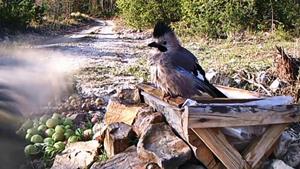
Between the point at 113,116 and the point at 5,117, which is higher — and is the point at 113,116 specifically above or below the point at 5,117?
above

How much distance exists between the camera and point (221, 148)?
3.10 meters

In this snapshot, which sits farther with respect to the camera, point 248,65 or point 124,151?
point 248,65

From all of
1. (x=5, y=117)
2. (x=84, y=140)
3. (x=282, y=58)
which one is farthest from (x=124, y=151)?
(x=282, y=58)

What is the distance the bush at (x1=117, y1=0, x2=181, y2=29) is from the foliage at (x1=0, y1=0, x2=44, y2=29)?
2.87 m

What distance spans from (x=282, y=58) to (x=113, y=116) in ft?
8.34

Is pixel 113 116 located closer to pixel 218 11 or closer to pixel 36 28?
pixel 218 11

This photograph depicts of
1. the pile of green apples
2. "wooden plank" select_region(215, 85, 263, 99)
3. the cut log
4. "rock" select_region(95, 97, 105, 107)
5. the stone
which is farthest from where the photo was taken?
the cut log

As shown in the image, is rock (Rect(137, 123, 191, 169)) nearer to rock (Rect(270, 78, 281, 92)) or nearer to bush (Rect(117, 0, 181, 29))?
rock (Rect(270, 78, 281, 92))

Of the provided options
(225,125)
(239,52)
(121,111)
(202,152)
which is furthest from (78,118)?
(239,52)

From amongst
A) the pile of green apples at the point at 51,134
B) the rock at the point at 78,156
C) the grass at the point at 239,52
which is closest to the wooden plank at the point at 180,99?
the rock at the point at 78,156

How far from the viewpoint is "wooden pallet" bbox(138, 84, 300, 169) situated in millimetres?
3000

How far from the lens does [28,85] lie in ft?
21.4

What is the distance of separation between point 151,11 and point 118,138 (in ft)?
37.3

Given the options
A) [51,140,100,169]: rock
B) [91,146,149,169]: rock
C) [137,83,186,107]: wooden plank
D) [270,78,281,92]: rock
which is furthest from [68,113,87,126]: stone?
[270,78,281,92]: rock
